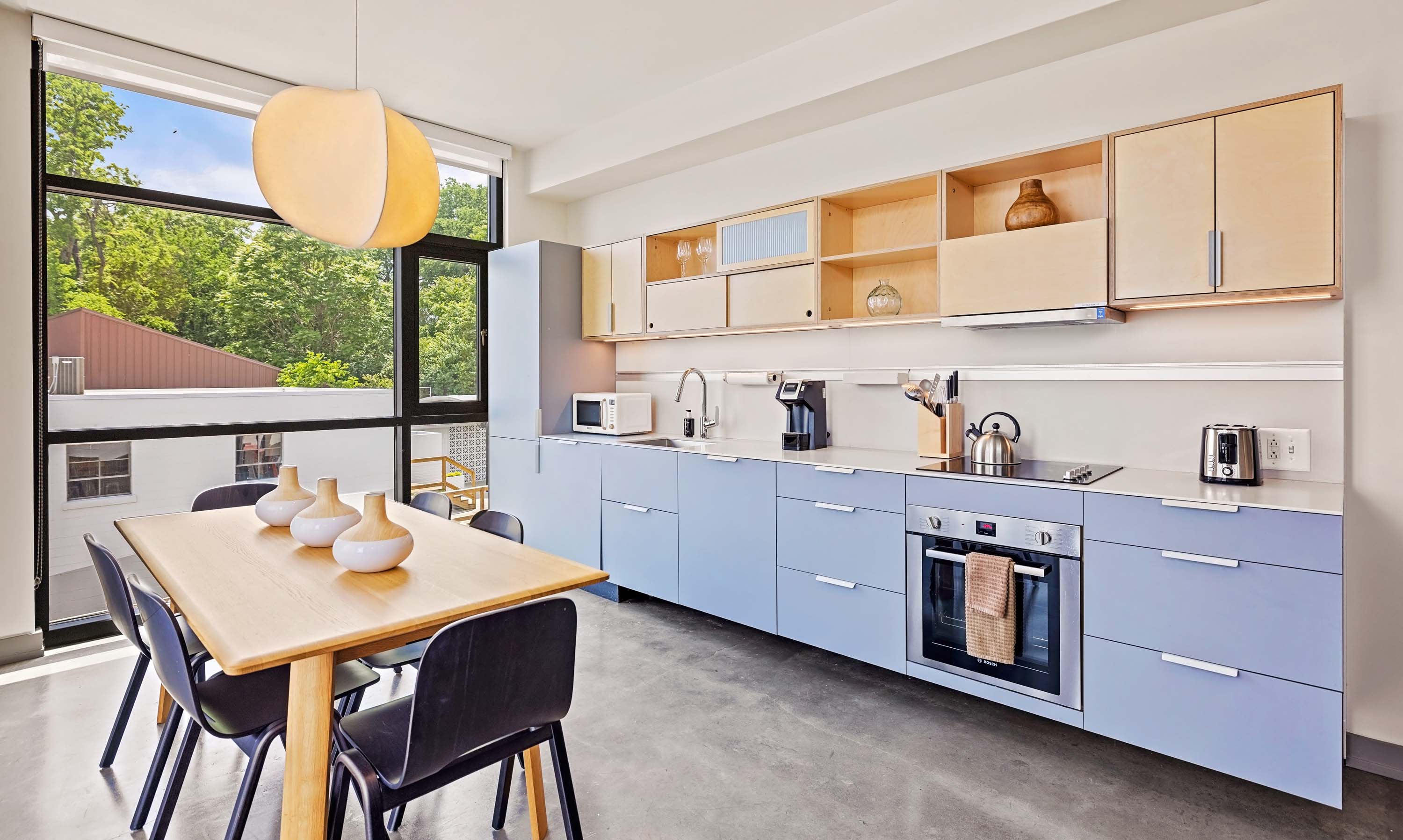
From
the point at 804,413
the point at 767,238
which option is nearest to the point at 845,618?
the point at 804,413

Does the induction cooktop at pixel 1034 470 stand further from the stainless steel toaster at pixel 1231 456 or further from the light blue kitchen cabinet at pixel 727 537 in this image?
the light blue kitchen cabinet at pixel 727 537

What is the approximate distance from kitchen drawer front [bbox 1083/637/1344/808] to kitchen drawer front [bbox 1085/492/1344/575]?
35cm

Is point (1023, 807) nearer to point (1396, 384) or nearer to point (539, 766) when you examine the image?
point (539, 766)

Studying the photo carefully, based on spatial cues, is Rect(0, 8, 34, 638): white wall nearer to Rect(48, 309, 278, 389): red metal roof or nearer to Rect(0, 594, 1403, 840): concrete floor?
Rect(48, 309, 278, 389): red metal roof

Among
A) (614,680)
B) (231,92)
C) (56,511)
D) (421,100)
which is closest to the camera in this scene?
(614,680)

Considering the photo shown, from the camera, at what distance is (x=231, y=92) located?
3631 mm

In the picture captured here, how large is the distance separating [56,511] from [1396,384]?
17.9 feet

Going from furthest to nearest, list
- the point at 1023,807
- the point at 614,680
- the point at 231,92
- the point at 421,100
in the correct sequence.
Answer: the point at 421,100
the point at 231,92
the point at 614,680
the point at 1023,807

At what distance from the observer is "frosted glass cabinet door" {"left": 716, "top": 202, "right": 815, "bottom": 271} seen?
11.3 ft

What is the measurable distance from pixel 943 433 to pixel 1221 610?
122 centimetres

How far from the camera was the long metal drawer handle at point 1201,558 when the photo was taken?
202cm

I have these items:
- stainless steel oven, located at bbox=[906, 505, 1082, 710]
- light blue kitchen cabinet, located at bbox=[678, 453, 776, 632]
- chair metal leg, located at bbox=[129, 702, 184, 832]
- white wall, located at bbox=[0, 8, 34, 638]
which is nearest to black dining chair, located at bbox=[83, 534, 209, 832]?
chair metal leg, located at bbox=[129, 702, 184, 832]

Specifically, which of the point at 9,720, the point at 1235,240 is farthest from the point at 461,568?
the point at 1235,240

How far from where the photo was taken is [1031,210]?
2.76m
